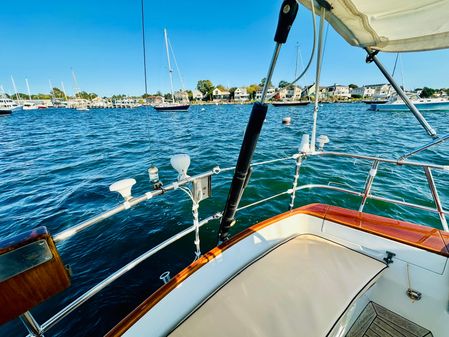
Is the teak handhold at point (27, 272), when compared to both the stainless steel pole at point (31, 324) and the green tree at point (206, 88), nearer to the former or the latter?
the stainless steel pole at point (31, 324)

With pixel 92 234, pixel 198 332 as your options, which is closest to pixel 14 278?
pixel 198 332

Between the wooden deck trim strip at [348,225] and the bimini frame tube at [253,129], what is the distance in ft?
0.93

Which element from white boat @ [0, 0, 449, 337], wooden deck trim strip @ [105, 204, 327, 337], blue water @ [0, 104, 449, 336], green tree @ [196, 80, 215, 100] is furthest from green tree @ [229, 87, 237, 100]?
wooden deck trim strip @ [105, 204, 327, 337]

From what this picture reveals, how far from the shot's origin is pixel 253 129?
1.31m

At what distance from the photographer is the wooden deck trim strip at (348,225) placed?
1.22 metres

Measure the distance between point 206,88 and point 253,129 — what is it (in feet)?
283

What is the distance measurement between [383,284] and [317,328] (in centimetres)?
102

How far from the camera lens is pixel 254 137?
1.32m

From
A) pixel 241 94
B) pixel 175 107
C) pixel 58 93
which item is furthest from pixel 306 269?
pixel 58 93

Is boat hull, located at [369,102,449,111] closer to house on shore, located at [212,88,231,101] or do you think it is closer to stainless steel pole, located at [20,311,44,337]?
stainless steel pole, located at [20,311,44,337]

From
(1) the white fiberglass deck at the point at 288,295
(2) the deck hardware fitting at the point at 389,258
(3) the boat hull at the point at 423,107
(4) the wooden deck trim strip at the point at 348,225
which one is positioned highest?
(3) the boat hull at the point at 423,107

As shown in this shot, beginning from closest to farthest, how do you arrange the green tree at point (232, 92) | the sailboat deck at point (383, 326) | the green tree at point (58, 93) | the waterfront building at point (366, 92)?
the sailboat deck at point (383, 326) < the waterfront building at point (366, 92) < the green tree at point (232, 92) < the green tree at point (58, 93)

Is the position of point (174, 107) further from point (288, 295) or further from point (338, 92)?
point (338, 92)

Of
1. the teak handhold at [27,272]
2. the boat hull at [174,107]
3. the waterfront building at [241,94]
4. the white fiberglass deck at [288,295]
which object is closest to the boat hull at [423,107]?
the boat hull at [174,107]
